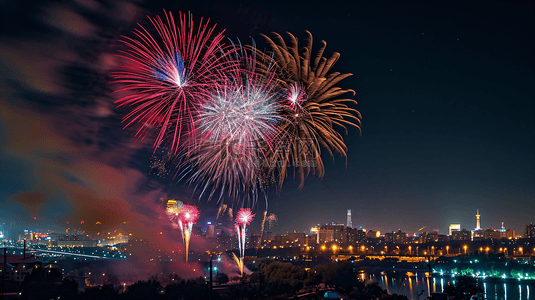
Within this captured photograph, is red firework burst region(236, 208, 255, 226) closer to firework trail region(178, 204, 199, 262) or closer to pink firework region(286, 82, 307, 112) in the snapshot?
firework trail region(178, 204, 199, 262)

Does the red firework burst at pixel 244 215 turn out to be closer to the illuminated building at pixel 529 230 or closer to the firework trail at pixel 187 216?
the firework trail at pixel 187 216

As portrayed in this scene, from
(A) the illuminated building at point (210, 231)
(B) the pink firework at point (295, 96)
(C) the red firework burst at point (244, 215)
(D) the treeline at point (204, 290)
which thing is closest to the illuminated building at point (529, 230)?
(A) the illuminated building at point (210, 231)

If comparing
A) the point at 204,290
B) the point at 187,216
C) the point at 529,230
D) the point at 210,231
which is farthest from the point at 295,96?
the point at 529,230

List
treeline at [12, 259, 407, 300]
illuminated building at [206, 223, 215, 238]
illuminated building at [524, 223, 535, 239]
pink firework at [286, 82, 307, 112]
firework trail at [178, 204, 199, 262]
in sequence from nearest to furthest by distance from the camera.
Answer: pink firework at [286, 82, 307, 112] < treeline at [12, 259, 407, 300] < firework trail at [178, 204, 199, 262] < illuminated building at [206, 223, 215, 238] < illuminated building at [524, 223, 535, 239]

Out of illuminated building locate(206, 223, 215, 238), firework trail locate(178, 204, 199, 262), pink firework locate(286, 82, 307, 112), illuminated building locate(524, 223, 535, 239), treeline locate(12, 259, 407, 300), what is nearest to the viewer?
pink firework locate(286, 82, 307, 112)

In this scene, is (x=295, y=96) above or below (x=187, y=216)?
above

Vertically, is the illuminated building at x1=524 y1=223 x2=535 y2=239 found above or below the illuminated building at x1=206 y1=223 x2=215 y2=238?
below

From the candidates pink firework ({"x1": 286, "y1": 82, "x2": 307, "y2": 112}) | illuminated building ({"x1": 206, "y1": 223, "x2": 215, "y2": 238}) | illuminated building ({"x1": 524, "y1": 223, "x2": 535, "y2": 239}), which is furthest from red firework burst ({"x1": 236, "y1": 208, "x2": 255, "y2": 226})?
illuminated building ({"x1": 524, "y1": 223, "x2": 535, "y2": 239})

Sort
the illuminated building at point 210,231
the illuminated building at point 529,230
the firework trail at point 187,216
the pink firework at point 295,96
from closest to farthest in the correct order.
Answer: the pink firework at point 295,96, the firework trail at point 187,216, the illuminated building at point 210,231, the illuminated building at point 529,230

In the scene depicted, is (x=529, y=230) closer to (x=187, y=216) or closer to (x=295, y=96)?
(x=187, y=216)

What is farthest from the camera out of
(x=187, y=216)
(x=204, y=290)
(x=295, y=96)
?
(x=187, y=216)

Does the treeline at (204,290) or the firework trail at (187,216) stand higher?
the firework trail at (187,216)

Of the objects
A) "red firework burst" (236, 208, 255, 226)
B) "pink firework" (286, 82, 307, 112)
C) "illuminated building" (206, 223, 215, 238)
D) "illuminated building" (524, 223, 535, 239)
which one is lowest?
"illuminated building" (524, 223, 535, 239)

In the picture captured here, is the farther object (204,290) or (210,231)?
(210,231)
